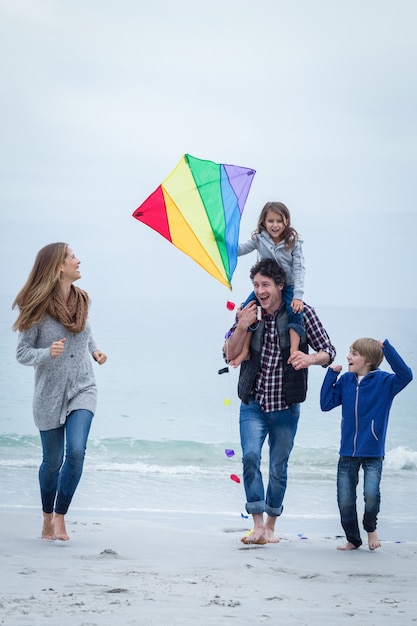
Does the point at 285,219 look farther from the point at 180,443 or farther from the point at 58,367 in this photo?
the point at 180,443

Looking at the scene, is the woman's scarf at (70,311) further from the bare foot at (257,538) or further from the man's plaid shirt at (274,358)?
the bare foot at (257,538)

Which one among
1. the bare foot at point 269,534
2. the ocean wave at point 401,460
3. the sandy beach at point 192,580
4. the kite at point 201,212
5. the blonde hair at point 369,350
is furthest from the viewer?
the ocean wave at point 401,460

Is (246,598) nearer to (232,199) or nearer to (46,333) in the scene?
(46,333)

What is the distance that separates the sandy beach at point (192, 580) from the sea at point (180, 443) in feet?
3.17

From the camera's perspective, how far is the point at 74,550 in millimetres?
4750

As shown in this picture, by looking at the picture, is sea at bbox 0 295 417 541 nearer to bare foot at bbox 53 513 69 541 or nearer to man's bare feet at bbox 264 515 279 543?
man's bare feet at bbox 264 515 279 543

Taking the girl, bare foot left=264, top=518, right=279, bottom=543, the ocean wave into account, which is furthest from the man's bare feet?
the ocean wave

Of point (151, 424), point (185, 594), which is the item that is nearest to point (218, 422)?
point (151, 424)

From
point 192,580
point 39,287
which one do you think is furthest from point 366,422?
point 39,287

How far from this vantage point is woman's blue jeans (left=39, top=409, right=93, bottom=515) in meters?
4.91

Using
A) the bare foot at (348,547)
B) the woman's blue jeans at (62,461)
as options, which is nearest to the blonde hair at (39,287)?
the woman's blue jeans at (62,461)

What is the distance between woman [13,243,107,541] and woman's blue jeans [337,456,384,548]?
5.11ft

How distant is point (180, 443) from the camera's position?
15.6 metres

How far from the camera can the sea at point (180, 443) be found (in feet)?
27.5
